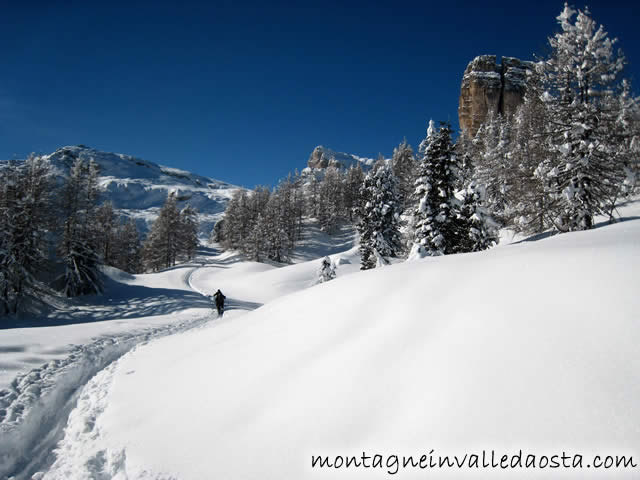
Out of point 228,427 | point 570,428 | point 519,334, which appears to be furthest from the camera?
point 228,427

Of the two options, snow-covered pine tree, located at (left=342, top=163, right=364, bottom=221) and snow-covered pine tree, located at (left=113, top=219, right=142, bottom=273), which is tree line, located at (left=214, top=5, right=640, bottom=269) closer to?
snow-covered pine tree, located at (left=113, top=219, right=142, bottom=273)

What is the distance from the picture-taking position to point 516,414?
2.83 m

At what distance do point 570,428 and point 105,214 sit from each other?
2044 inches

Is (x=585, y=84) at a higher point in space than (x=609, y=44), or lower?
lower

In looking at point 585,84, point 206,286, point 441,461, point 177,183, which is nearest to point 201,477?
point 441,461

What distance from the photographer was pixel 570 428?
8.41 feet

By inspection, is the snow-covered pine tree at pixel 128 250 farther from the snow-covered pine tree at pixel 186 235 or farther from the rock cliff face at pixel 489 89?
the rock cliff face at pixel 489 89

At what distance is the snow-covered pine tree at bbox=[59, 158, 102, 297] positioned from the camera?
2586 centimetres

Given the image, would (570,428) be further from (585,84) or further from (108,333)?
(585,84)

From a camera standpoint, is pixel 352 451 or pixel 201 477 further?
pixel 201 477

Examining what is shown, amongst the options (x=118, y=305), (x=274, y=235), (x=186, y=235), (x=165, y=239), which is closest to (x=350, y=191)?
(x=274, y=235)

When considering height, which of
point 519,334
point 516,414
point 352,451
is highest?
point 519,334

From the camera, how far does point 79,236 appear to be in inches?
1054

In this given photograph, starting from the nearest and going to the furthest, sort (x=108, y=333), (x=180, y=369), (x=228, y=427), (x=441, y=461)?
(x=441, y=461) → (x=228, y=427) → (x=180, y=369) → (x=108, y=333)
